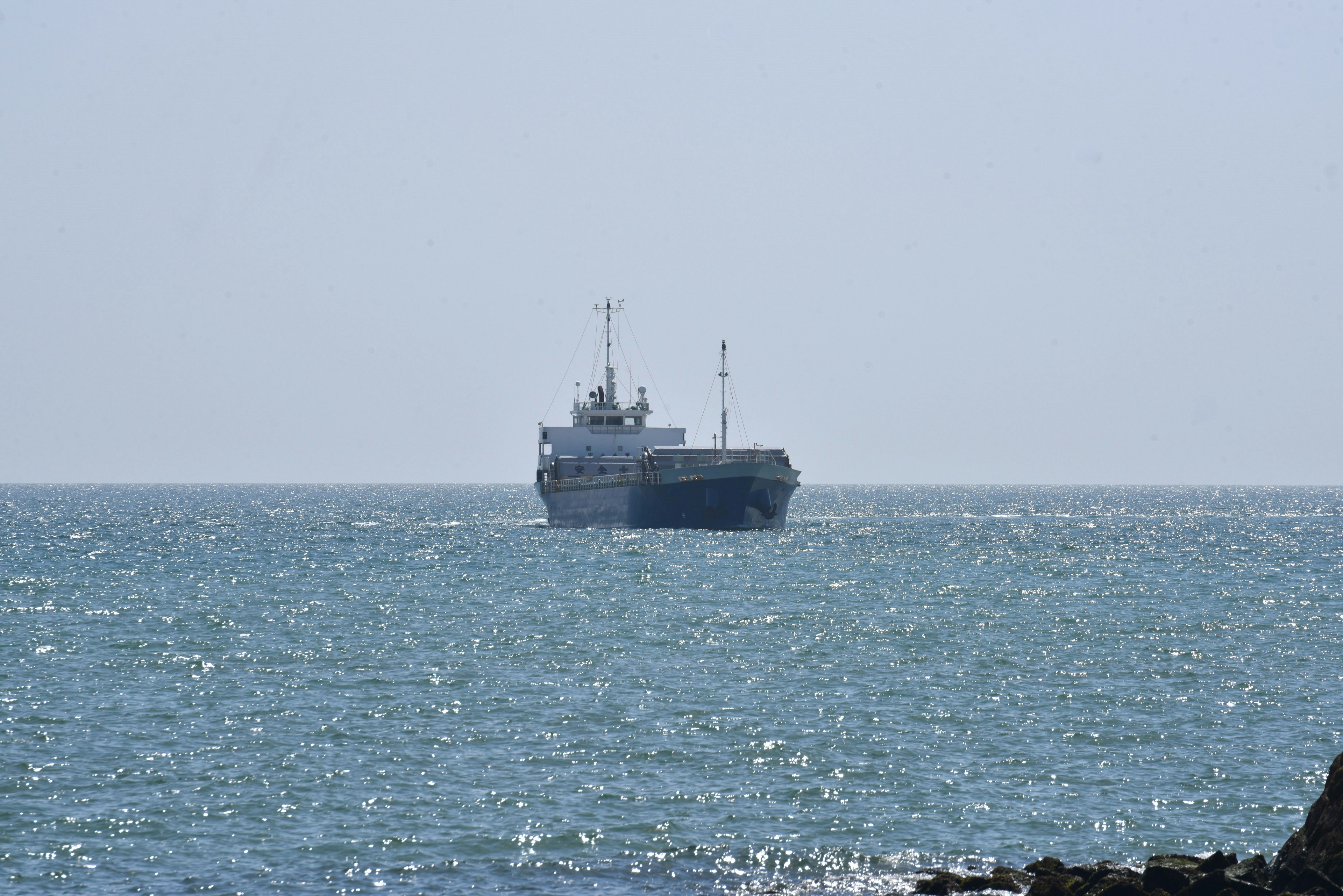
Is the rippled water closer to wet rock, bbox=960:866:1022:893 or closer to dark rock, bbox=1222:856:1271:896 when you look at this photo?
wet rock, bbox=960:866:1022:893

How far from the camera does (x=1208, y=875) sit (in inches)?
513

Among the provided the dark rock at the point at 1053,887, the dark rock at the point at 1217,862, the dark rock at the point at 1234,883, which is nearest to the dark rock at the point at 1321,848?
the dark rock at the point at 1234,883

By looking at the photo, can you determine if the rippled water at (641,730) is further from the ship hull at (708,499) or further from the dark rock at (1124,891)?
the ship hull at (708,499)

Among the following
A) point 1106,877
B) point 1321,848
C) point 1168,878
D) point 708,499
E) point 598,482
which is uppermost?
point 598,482

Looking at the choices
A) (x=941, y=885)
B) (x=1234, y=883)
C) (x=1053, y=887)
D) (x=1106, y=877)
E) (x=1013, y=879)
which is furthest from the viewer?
(x=1013, y=879)

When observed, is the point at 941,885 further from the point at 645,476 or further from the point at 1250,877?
the point at 645,476

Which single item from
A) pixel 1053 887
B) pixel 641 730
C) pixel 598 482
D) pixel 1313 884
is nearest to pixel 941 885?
pixel 1053 887

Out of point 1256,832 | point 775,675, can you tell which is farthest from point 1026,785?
point 775,675

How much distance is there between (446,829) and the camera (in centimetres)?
1639

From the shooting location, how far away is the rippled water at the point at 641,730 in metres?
15.6

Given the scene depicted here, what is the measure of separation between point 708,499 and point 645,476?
200 inches

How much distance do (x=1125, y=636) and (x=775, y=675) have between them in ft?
39.8

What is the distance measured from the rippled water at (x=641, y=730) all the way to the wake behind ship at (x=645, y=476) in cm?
2870

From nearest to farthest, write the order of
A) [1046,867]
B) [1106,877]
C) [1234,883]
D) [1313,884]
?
[1313,884] → [1234,883] → [1106,877] → [1046,867]
